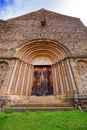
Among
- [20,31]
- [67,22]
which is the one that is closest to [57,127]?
[20,31]

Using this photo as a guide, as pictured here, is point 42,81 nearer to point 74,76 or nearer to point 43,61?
point 43,61

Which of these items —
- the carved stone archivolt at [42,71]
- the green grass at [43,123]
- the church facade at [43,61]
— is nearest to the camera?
the green grass at [43,123]

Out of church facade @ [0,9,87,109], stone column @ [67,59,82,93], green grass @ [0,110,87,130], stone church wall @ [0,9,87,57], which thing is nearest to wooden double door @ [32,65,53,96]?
church facade @ [0,9,87,109]

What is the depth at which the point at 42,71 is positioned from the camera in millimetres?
8562

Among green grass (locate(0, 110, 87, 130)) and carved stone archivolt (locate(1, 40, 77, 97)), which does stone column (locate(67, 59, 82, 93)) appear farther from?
green grass (locate(0, 110, 87, 130))

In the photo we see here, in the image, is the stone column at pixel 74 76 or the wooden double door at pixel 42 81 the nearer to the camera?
the stone column at pixel 74 76

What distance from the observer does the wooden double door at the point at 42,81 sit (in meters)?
7.64

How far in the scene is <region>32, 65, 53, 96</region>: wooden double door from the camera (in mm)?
7641

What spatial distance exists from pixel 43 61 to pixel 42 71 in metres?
0.66

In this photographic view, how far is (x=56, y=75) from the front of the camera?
766 centimetres

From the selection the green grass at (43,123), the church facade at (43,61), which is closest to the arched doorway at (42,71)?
the church facade at (43,61)

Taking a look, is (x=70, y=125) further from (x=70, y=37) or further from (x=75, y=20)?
(x=75, y=20)

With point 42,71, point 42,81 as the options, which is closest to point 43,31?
point 42,71

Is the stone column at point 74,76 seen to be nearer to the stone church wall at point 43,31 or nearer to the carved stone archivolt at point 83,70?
the carved stone archivolt at point 83,70
